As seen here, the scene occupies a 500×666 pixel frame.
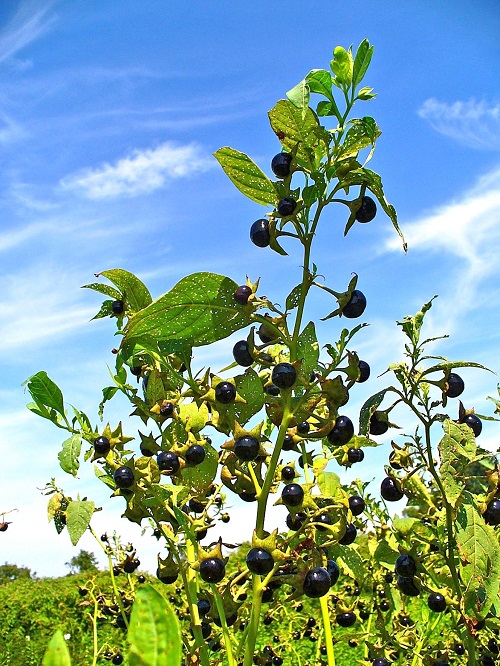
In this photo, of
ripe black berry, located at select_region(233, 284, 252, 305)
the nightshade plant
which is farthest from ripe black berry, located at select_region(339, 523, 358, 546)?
ripe black berry, located at select_region(233, 284, 252, 305)

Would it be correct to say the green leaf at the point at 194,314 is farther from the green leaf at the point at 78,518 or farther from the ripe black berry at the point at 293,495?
the green leaf at the point at 78,518

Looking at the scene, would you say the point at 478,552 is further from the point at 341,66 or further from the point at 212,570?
the point at 341,66

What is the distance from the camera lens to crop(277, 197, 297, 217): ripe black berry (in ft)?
4.00

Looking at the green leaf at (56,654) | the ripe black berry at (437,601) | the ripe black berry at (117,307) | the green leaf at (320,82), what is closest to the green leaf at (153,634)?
the green leaf at (56,654)

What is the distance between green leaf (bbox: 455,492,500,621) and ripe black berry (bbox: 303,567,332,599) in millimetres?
370

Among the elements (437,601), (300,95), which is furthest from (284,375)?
(437,601)

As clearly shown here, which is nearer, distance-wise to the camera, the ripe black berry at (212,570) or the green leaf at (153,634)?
the green leaf at (153,634)

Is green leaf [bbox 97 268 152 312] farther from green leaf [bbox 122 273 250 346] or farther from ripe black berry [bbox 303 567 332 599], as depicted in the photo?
ripe black berry [bbox 303 567 332 599]

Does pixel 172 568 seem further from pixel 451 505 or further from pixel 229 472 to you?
pixel 451 505

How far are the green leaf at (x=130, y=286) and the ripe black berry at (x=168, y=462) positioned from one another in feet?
1.18

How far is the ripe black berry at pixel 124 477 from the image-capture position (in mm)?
1423

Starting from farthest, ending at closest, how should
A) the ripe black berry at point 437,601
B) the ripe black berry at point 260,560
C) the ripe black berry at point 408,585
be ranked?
the ripe black berry at point 437,601 → the ripe black berry at point 408,585 → the ripe black berry at point 260,560

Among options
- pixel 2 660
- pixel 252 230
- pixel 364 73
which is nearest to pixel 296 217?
pixel 252 230

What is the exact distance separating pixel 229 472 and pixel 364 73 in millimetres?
886
